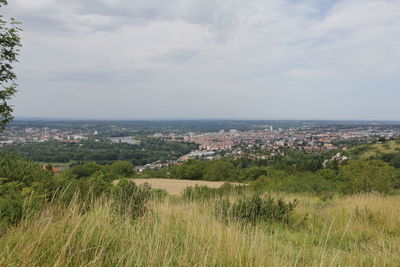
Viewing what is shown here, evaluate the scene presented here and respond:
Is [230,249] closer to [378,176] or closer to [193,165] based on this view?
[378,176]

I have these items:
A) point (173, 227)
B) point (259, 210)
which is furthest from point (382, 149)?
point (173, 227)

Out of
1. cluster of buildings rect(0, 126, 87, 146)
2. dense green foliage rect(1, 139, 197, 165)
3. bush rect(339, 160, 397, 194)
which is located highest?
bush rect(339, 160, 397, 194)

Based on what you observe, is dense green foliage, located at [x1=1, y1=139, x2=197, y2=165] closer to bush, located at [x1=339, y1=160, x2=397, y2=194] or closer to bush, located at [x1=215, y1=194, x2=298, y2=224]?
bush, located at [x1=215, y1=194, x2=298, y2=224]

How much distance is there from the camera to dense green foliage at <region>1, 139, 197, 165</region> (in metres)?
43.4

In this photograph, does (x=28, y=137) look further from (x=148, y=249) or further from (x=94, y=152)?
(x=148, y=249)

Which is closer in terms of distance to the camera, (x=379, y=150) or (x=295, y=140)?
(x=379, y=150)

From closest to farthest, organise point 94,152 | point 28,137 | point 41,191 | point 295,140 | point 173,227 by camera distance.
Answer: point 173,227
point 41,191
point 94,152
point 28,137
point 295,140

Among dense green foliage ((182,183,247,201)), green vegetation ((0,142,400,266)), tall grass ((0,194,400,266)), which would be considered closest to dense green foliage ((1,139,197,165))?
dense green foliage ((182,183,247,201))

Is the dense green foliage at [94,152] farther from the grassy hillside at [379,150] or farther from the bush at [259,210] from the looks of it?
the grassy hillside at [379,150]

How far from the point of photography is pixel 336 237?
13.2ft

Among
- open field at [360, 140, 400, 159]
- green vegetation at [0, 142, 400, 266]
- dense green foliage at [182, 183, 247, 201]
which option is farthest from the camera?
open field at [360, 140, 400, 159]

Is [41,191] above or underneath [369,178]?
above

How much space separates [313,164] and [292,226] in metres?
27.1

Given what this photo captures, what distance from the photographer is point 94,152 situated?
5450cm
